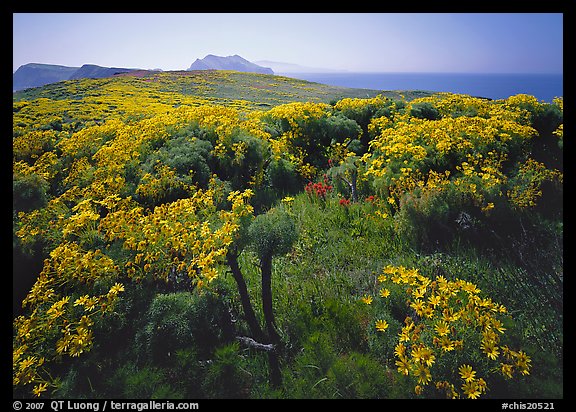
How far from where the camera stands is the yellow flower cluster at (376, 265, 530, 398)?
7.14 feet

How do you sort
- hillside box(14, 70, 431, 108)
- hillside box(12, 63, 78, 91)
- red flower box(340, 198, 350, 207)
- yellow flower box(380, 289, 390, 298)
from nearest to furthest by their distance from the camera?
yellow flower box(380, 289, 390, 298) < red flower box(340, 198, 350, 207) < hillside box(14, 70, 431, 108) < hillside box(12, 63, 78, 91)

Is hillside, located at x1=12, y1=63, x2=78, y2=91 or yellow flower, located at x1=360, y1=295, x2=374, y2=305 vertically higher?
hillside, located at x1=12, y1=63, x2=78, y2=91

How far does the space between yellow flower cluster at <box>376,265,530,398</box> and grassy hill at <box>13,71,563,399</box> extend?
0.02m

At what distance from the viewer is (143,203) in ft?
14.4

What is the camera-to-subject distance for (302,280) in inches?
141

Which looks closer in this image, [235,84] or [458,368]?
[458,368]

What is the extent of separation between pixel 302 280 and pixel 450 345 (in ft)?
5.48

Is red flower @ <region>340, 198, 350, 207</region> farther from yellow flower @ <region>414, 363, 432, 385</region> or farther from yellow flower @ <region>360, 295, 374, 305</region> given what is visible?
yellow flower @ <region>414, 363, 432, 385</region>

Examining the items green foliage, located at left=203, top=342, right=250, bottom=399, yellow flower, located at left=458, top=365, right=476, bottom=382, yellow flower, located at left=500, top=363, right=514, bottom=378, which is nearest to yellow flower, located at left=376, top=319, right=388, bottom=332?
yellow flower, located at left=458, top=365, right=476, bottom=382

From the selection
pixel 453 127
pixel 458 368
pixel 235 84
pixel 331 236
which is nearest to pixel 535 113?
pixel 453 127
